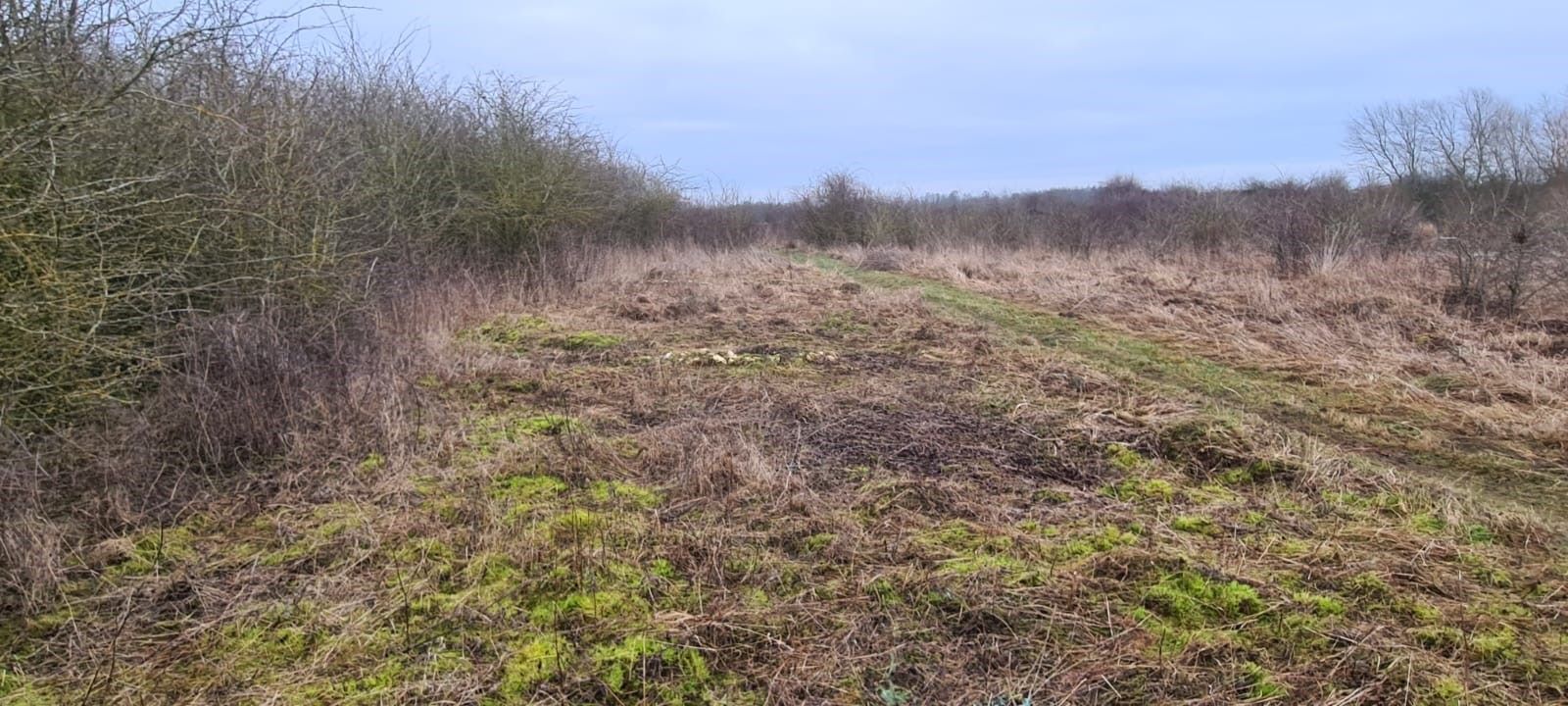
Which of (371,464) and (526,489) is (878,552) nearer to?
(526,489)

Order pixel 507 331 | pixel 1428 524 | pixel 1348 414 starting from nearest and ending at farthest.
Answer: pixel 1428 524 → pixel 1348 414 → pixel 507 331

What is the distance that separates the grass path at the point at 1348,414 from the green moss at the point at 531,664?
4102 mm

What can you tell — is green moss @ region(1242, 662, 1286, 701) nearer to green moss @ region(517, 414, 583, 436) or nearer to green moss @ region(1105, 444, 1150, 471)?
green moss @ region(1105, 444, 1150, 471)

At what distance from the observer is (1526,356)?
20.6ft

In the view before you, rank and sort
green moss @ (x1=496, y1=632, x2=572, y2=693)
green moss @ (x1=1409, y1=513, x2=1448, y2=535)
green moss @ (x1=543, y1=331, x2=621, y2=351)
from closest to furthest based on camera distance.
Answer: green moss @ (x1=496, y1=632, x2=572, y2=693) → green moss @ (x1=1409, y1=513, x2=1448, y2=535) → green moss @ (x1=543, y1=331, x2=621, y2=351)

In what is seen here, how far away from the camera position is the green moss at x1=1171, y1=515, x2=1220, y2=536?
3.22 m

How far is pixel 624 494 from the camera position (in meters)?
3.65

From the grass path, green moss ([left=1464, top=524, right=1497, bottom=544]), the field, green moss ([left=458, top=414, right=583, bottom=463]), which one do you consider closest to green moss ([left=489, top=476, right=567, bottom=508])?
the field

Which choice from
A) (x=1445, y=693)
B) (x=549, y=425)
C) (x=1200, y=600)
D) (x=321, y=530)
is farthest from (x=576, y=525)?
(x=1445, y=693)

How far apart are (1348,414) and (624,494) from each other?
455 centimetres

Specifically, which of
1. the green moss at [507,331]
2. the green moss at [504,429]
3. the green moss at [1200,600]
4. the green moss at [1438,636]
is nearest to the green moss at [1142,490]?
the green moss at [1200,600]

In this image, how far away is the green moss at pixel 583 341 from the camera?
24.3 feet

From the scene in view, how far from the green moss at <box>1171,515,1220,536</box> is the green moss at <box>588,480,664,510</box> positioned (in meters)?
2.21

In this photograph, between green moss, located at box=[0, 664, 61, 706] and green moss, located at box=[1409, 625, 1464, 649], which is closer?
green moss, located at box=[0, 664, 61, 706]
